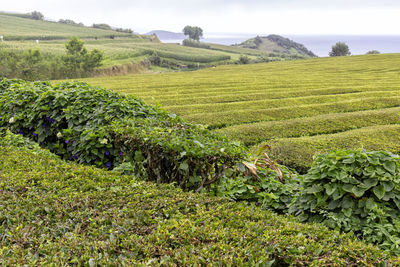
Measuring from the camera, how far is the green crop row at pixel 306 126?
9109mm

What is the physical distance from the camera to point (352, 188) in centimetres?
311

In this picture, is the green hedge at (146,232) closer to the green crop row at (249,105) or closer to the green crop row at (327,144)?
the green crop row at (327,144)

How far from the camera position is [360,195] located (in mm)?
3020

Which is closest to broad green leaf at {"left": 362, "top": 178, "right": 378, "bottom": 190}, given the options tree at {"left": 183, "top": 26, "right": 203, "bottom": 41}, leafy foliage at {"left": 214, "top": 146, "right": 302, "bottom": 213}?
leafy foliage at {"left": 214, "top": 146, "right": 302, "bottom": 213}

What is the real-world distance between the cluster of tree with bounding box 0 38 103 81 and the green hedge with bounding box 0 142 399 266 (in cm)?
4557

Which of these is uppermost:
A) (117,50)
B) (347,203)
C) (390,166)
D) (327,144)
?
(117,50)

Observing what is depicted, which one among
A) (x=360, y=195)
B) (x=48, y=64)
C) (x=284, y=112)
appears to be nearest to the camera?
(x=360, y=195)

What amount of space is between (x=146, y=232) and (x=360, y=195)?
223 centimetres

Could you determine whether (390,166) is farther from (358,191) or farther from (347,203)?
(347,203)

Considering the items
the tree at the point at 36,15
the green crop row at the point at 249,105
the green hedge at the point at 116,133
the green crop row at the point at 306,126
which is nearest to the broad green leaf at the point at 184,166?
the green hedge at the point at 116,133

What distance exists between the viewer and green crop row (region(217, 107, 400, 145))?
359 inches

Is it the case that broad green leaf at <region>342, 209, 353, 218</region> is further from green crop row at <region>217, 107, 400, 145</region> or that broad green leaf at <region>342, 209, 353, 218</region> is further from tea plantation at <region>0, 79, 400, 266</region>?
green crop row at <region>217, 107, 400, 145</region>

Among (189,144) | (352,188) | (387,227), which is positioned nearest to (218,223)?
(189,144)

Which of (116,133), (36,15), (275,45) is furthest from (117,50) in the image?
(275,45)
